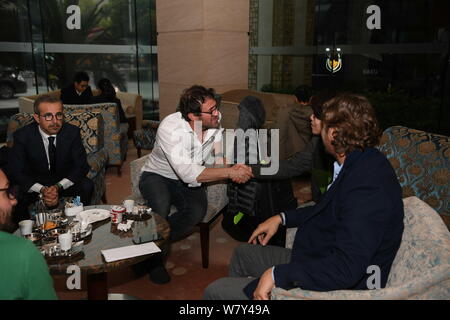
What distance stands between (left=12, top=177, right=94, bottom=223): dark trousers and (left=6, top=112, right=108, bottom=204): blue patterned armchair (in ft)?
0.83

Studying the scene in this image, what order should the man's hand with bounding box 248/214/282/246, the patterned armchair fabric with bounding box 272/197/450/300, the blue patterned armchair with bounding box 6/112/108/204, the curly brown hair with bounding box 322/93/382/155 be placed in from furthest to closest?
1. the blue patterned armchair with bounding box 6/112/108/204
2. the man's hand with bounding box 248/214/282/246
3. the curly brown hair with bounding box 322/93/382/155
4. the patterned armchair fabric with bounding box 272/197/450/300

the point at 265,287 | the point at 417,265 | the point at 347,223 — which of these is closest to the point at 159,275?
the point at 265,287

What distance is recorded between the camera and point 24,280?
1124 mm

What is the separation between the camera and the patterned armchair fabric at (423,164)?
8.29ft

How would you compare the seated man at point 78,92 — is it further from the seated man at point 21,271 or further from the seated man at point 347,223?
the seated man at point 21,271

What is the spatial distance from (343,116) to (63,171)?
8.58 feet

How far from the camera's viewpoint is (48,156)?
3.43 metres

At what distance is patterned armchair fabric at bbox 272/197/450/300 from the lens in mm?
1331

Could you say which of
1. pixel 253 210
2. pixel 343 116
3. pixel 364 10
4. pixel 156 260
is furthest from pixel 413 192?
pixel 364 10

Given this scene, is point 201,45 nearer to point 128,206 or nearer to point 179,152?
point 179,152

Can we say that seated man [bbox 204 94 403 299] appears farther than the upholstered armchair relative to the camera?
No

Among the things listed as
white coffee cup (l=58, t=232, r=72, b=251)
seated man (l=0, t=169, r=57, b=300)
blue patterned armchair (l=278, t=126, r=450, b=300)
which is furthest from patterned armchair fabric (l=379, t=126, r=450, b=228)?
seated man (l=0, t=169, r=57, b=300)

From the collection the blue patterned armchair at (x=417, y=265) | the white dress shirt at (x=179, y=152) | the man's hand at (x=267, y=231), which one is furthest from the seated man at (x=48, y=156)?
the blue patterned armchair at (x=417, y=265)

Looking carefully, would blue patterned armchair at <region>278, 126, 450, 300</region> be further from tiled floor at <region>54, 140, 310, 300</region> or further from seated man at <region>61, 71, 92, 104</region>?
seated man at <region>61, 71, 92, 104</region>
